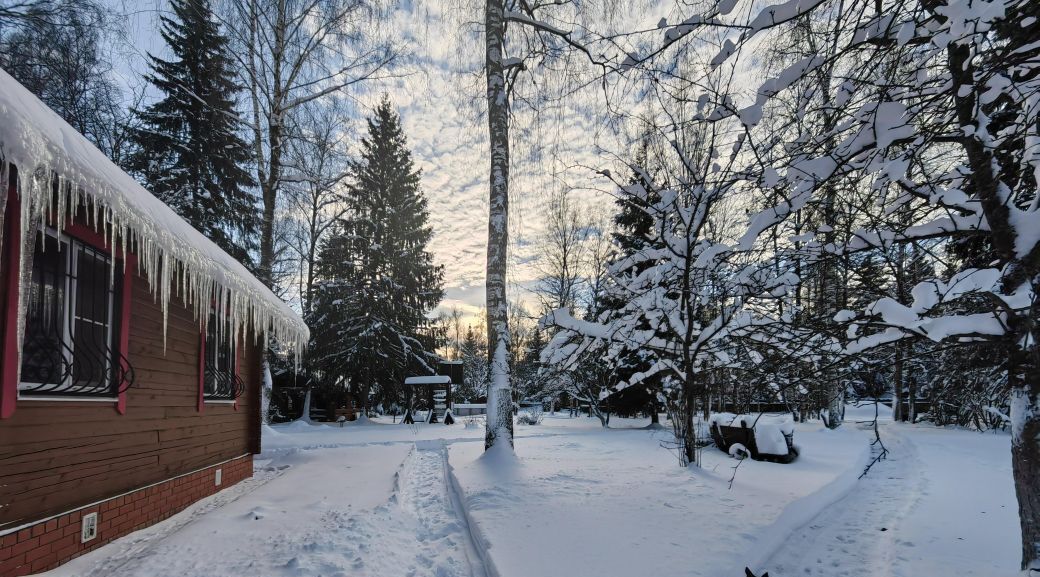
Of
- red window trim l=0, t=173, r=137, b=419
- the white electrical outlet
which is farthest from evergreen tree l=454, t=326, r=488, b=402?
red window trim l=0, t=173, r=137, b=419

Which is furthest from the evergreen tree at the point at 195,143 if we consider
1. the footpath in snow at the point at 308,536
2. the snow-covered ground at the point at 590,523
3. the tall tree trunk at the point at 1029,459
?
the tall tree trunk at the point at 1029,459

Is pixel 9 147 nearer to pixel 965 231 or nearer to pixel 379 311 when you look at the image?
pixel 965 231

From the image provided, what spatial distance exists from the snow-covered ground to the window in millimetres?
1317

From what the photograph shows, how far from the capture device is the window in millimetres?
6301

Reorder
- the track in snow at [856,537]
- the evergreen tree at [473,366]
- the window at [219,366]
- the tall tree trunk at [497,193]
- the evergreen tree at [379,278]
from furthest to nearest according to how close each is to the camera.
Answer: the evergreen tree at [473,366] → the evergreen tree at [379,278] → the tall tree trunk at [497,193] → the window at [219,366] → the track in snow at [856,537]

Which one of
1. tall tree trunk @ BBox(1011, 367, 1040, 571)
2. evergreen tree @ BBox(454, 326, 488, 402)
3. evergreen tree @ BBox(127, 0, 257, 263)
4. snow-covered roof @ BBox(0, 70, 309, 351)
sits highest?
evergreen tree @ BBox(127, 0, 257, 263)

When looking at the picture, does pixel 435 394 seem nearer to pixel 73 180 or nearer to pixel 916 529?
pixel 916 529

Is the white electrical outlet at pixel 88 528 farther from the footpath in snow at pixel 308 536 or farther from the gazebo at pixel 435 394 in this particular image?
the gazebo at pixel 435 394

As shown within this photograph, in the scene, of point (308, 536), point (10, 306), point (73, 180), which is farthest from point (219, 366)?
point (73, 180)

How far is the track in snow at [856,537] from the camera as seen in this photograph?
11.5ft

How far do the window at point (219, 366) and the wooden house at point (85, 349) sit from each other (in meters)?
0.46

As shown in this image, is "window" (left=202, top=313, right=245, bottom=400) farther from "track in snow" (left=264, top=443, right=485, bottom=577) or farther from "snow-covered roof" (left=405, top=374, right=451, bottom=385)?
"snow-covered roof" (left=405, top=374, right=451, bottom=385)

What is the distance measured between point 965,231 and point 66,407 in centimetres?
611

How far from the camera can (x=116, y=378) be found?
411 centimetres
